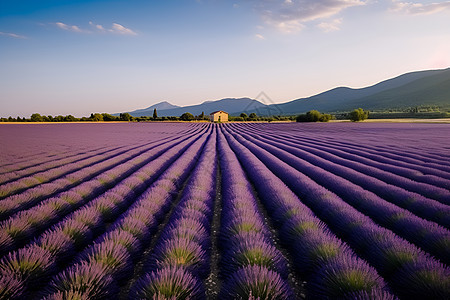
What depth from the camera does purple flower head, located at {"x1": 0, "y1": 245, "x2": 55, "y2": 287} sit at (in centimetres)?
219

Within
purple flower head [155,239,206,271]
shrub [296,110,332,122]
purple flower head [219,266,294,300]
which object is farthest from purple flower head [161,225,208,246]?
shrub [296,110,332,122]

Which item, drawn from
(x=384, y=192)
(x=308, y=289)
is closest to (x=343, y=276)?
(x=308, y=289)

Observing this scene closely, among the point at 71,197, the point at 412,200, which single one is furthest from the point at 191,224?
A: the point at 412,200

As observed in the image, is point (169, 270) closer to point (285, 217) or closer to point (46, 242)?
point (46, 242)

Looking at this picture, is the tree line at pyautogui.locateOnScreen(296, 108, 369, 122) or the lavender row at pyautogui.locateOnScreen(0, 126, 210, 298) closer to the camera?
the lavender row at pyautogui.locateOnScreen(0, 126, 210, 298)

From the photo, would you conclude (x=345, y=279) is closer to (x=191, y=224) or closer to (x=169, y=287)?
(x=169, y=287)

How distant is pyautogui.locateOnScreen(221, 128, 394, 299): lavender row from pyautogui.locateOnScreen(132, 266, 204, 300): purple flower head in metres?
1.12

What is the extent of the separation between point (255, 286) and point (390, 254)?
1.57 m

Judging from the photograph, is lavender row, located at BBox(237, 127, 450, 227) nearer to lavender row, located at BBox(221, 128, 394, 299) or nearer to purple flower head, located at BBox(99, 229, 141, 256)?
lavender row, located at BBox(221, 128, 394, 299)

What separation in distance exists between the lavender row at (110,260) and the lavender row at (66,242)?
0.08ft

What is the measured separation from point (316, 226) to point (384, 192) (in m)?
2.89

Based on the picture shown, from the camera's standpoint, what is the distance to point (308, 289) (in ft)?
7.93

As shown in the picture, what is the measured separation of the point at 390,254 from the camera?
2.41 meters

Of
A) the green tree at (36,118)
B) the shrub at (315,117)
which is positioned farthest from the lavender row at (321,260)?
the green tree at (36,118)
